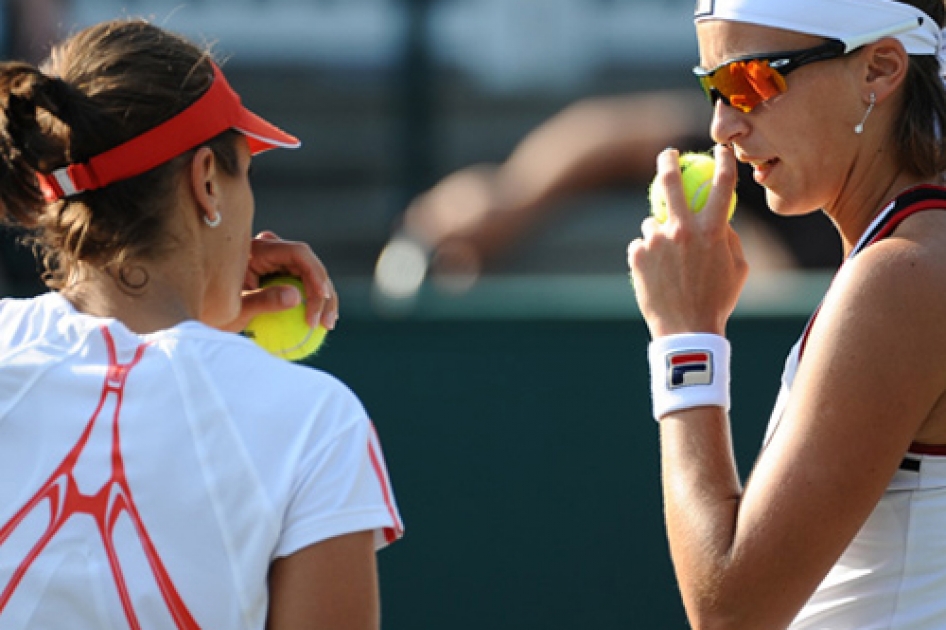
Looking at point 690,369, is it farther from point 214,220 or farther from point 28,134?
point 28,134

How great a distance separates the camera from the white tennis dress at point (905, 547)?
2232 millimetres

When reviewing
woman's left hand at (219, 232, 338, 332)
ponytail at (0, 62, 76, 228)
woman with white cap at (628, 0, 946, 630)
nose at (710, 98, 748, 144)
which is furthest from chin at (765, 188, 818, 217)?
ponytail at (0, 62, 76, 228)

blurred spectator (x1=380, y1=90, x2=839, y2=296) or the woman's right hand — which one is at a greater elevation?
the woman's right hand

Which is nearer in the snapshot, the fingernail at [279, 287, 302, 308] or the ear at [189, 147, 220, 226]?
the ear at [189, 147, 220, 226]

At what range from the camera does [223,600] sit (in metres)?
1.92

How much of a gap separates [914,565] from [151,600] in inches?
43.2

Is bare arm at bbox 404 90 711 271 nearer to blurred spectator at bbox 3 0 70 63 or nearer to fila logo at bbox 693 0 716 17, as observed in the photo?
blurred spectator at bbox 3 0 70 63

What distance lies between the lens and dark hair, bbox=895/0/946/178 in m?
2.35

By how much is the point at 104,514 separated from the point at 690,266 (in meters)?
1.01

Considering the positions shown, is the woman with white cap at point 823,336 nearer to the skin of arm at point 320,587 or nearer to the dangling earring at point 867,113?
the dangling earring at point 867,113

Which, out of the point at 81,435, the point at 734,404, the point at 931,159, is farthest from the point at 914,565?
the point at 734,404

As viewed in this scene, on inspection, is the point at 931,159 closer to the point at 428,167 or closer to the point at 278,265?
the point at 278,265

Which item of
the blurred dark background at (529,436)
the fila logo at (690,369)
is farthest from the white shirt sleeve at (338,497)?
the blurred dark background at (529,436)

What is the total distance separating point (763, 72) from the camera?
241 cm
